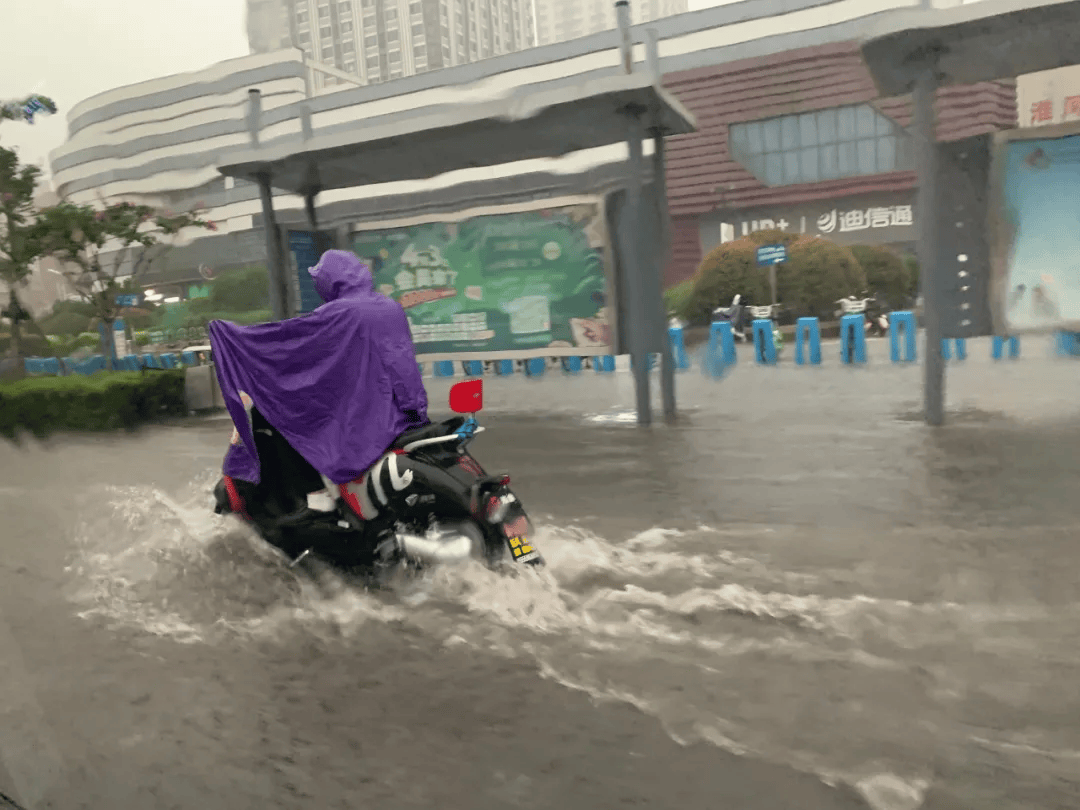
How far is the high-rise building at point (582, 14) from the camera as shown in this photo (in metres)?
5.75

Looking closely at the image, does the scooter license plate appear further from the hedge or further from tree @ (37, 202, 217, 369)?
the hedge

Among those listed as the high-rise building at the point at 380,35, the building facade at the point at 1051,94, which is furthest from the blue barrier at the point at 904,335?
the high-rise building at the point at 380,35

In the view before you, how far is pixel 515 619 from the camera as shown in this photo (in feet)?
11.1

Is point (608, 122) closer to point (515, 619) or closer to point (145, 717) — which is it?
point (515, 619)

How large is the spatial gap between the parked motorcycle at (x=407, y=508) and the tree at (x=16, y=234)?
1130mm

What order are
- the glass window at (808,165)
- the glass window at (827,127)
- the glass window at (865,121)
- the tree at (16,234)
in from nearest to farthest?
the tree at (16,234) < the glass window at (827,127) < the glass window at (865,121) < the glass window at (808,165)

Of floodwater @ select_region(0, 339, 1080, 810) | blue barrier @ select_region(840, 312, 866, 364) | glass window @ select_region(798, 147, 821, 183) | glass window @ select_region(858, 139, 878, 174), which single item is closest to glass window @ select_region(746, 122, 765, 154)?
glass window @ select_region(798, 147, 821, 183)

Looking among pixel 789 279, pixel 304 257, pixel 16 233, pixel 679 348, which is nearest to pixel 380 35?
pixel 16 233

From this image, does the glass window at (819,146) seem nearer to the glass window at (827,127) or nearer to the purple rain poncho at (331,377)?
the glass window at (827,127)

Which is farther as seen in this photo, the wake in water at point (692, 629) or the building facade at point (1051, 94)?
the building facade at point (1051, 94)

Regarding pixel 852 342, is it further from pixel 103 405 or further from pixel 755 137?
pixel 103 405

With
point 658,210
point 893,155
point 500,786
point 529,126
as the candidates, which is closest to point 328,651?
point 500,786

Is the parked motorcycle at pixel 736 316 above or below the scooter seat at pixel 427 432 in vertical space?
above

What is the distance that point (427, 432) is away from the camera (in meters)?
3.73
